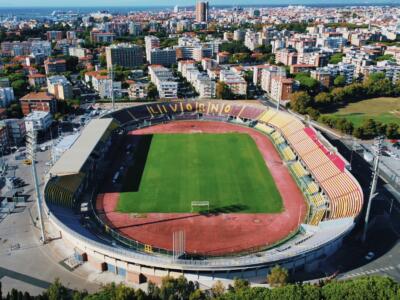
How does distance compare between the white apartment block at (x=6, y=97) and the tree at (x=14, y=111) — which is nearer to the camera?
the tree at (x=14, y=111)

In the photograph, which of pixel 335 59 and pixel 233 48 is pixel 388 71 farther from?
pixel 233 48

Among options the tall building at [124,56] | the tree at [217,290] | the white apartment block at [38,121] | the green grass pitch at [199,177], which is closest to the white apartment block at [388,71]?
the green grass pitch at [199,177]

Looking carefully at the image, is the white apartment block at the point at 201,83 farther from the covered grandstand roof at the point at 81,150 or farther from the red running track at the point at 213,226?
the red running track at the point at 213,226

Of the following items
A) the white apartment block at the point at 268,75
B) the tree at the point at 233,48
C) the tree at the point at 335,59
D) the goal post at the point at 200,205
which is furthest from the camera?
the tree at the point at 233,48

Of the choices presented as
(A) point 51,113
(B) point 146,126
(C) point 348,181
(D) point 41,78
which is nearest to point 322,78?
(B) point 146,126

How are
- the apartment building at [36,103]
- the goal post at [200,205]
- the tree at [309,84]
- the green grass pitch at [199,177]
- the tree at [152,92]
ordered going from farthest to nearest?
the tree at [309,84], the tree at [152,92], the apartment building at [36,103], the green grass pitch at [199,177], the goal post at [200,205]

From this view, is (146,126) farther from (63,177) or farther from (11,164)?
(63,177)
